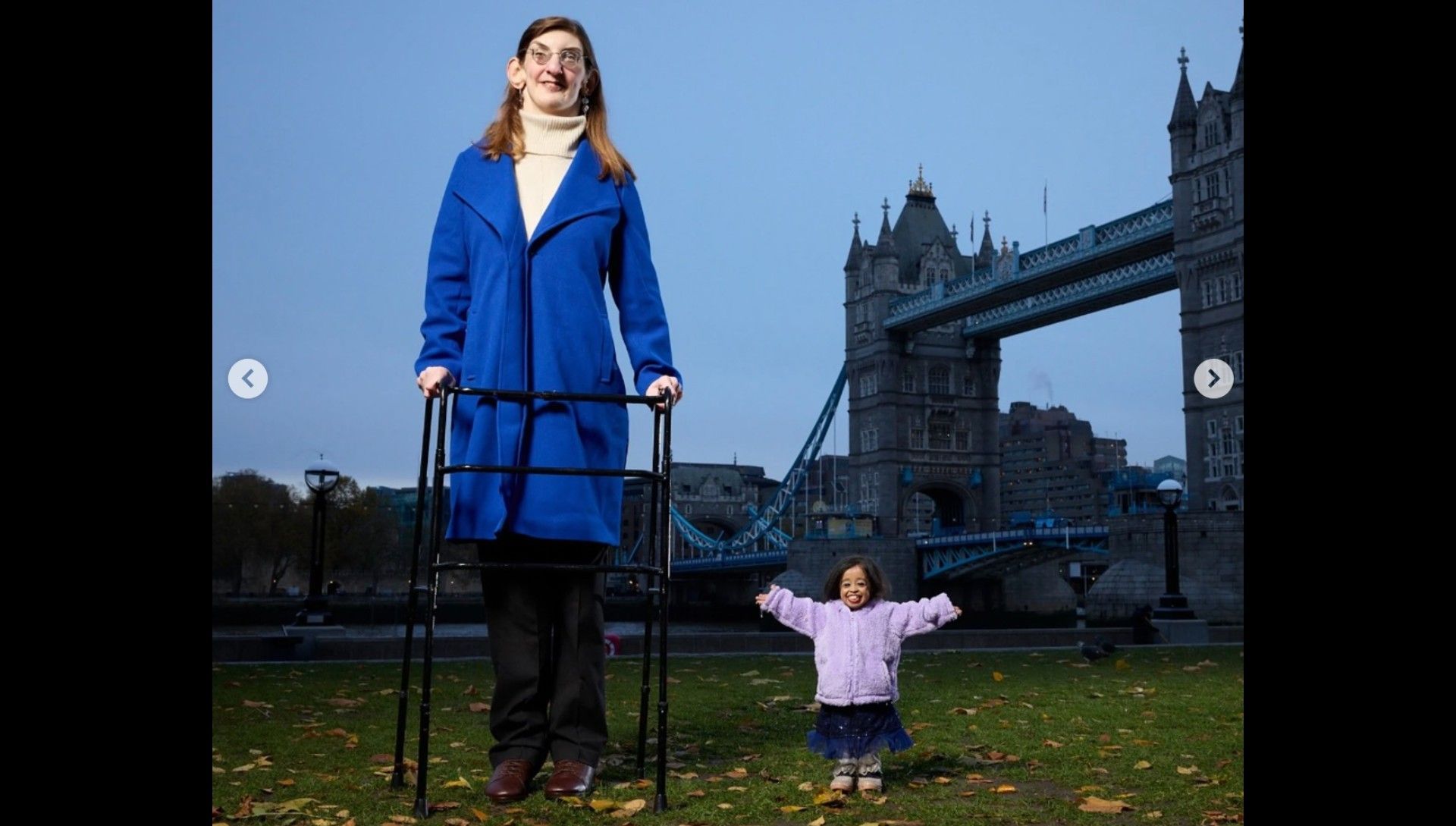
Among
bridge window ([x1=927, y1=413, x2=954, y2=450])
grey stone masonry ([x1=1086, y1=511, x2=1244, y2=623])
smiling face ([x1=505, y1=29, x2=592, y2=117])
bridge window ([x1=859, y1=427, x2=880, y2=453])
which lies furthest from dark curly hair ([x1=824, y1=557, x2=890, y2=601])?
bridge window ([x1=927, y1=413, x2=954, y2=450])

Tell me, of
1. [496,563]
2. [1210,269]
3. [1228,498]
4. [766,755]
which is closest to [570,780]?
[496,563]

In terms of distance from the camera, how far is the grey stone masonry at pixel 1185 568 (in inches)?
1425

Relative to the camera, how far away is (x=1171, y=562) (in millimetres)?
17344

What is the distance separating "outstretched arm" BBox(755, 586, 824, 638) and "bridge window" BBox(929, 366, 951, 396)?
69.9 metres

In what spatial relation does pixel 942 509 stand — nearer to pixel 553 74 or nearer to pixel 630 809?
pixel 553 74

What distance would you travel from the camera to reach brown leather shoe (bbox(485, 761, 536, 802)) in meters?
3.53

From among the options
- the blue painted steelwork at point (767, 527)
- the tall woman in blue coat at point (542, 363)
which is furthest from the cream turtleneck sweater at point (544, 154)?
the blue painted steelwork at point (767, 527)

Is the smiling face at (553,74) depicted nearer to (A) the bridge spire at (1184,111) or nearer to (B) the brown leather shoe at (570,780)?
(B) the brown leather shoe at (570,780)

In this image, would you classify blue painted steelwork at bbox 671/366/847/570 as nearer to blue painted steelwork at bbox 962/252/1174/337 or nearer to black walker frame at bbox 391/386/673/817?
blue painted steelwork at bbox 962/252/1174/337

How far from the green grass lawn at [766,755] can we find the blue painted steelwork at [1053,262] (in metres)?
44.7
